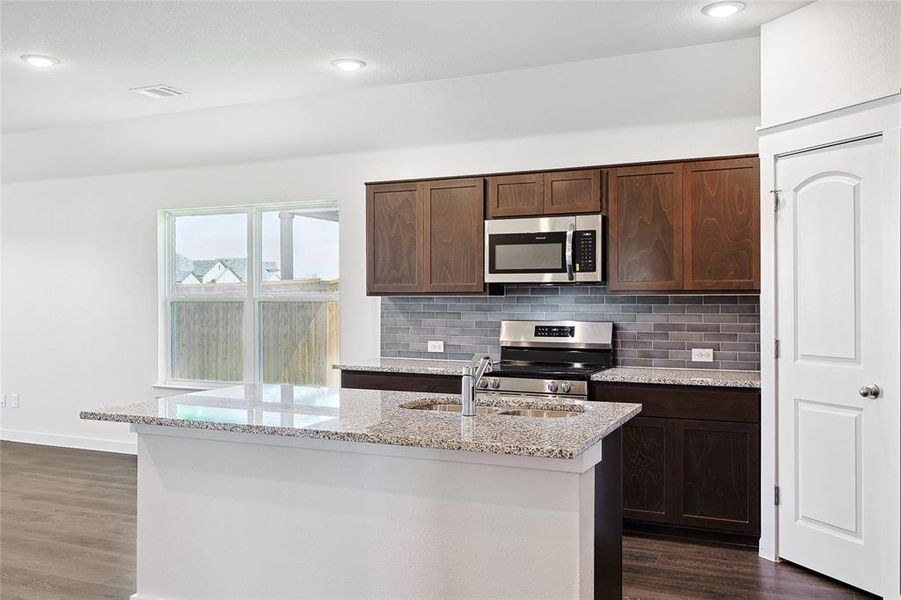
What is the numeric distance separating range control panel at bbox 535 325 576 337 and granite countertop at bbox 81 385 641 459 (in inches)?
75.0

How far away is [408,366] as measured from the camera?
195 inches

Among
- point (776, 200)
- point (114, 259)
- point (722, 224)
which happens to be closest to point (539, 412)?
point (776, 200)

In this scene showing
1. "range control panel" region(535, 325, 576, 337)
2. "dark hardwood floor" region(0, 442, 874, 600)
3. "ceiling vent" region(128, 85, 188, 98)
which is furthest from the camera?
"range control panel" region(535, 325, 576, 337)

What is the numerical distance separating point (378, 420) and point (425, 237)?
8.41 feet

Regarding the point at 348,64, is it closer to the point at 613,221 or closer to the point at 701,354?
the point at 613,221

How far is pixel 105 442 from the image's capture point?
657cm

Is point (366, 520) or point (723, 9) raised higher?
point (723, 9)

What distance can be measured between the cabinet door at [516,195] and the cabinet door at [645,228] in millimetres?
455

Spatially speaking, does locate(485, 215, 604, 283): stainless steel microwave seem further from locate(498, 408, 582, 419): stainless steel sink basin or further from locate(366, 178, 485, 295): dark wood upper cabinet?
locate(498, 408, 582, 419): stainless steel sink basin

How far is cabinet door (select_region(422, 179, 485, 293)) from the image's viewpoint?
4949 mm

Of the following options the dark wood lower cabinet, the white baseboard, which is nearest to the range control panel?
the dark wood lower cabinet

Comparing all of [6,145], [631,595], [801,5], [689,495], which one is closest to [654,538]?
[689,495]

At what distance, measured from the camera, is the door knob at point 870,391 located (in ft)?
10.9

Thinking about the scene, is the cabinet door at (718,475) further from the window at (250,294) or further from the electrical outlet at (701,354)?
the window at (250,294)
